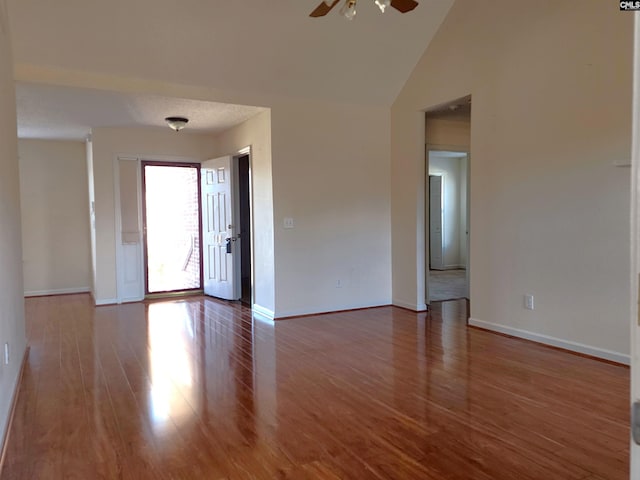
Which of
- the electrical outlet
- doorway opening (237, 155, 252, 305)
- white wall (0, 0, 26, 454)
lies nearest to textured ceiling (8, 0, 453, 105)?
white wall (0, 0, 26, 454)

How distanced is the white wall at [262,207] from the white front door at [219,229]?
2.28ft

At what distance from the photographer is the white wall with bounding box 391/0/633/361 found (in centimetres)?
357

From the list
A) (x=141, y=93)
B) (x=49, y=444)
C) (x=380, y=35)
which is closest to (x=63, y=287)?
(x=141, y=93)

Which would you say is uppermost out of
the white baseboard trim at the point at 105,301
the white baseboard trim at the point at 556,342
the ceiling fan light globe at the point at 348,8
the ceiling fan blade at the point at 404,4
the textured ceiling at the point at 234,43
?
the textured ceiling at the point at 234,43

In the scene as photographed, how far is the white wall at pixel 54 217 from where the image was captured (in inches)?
286

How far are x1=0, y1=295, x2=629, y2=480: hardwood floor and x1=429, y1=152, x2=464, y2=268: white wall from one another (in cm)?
547

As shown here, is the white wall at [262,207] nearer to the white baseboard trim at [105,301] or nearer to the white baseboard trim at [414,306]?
the white baseboard trim at [414,306]

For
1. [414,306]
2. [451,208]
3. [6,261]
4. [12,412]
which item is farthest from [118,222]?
[451,208]

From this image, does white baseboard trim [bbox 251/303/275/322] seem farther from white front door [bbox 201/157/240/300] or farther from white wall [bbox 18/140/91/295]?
white wall [bbox 18/140/91/295]

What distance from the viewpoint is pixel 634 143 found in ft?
2.04

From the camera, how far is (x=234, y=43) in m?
4.48

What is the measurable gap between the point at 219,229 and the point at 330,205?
1.92 metres

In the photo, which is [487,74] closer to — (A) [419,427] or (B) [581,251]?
(B) [581,251]

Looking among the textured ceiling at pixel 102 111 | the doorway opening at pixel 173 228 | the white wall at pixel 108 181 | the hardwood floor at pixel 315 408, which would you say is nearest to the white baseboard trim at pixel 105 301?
the white wall at pixel 108 181
